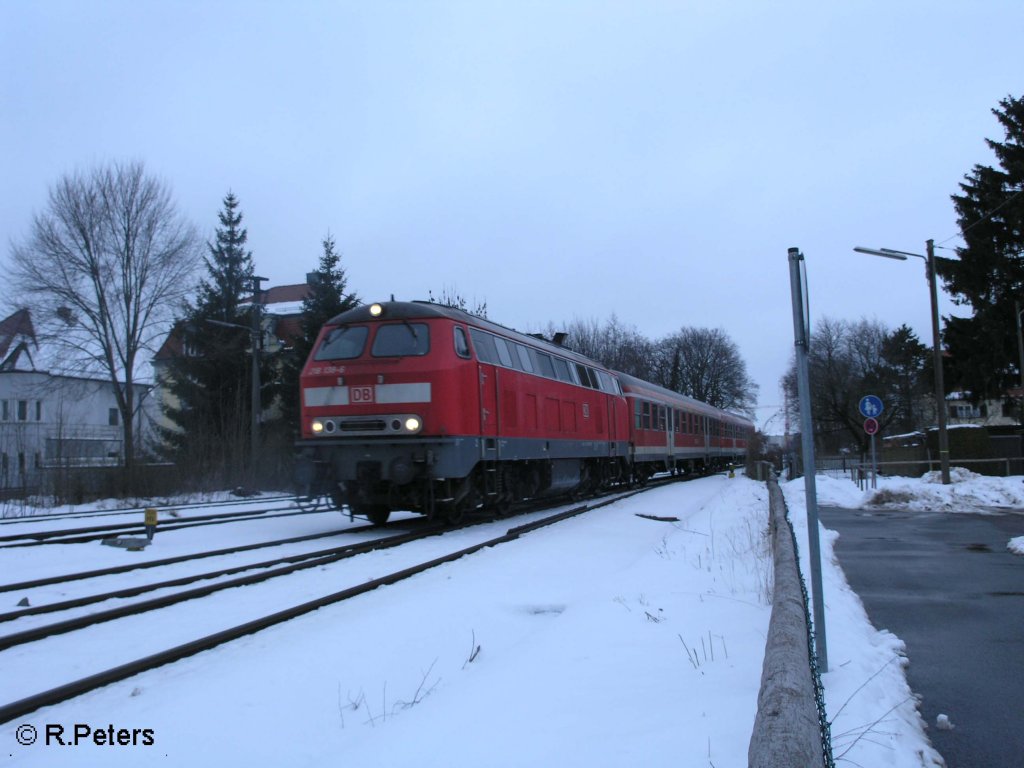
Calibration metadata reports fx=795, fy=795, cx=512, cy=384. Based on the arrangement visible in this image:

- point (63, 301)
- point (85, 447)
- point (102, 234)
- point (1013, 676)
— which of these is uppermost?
point (102, 234)

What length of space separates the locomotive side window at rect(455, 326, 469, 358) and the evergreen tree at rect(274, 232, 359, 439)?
25.4 meters

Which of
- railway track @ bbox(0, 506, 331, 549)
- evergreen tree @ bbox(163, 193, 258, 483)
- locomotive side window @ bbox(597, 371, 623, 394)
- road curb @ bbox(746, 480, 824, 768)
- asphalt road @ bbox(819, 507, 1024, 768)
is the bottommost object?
asphalt road @ bbox(819, 507, 1024, 768)

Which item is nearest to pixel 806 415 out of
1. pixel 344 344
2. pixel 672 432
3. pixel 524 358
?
pixel 344 344

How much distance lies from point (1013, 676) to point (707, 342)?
229 ft

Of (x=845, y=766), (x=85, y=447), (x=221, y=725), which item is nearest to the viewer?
(x=845, y=766)

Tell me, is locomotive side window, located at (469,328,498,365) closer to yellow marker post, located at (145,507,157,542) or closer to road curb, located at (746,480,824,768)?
yellow marker post, located at (145,507,157,542)

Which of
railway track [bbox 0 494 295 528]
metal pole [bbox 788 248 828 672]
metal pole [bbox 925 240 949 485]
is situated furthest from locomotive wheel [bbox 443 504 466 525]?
metal pole [bbox 925 240 949 485]

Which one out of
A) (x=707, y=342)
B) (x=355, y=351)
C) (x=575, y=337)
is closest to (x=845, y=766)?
(x=355, y=351)

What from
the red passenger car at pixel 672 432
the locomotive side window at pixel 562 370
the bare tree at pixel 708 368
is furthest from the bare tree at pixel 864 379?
the locomotive side window at pixel 562 370

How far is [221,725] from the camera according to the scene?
12.8 feet

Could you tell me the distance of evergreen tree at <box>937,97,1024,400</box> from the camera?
32.2 m

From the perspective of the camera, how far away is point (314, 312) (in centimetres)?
3622

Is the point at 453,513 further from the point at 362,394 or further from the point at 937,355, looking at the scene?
the point at 937,355

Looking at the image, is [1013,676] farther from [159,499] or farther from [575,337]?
[575,337]
